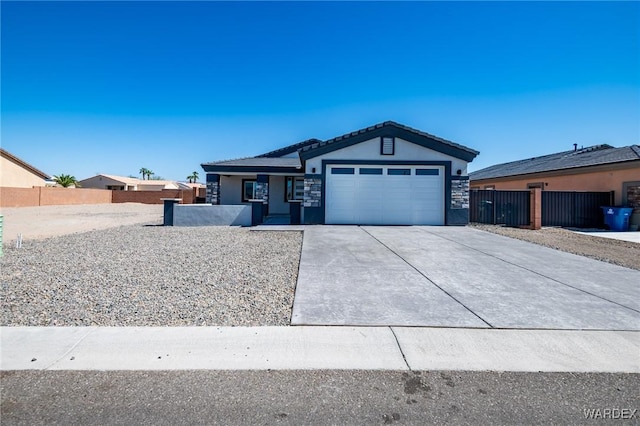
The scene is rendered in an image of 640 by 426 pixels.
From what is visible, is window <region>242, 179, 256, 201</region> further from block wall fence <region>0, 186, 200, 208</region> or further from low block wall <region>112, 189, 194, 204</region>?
low block wall <region>112, 189, 194, 204</region>

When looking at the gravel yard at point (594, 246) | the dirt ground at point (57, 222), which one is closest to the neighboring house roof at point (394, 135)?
the gravel yard at point (594, 246)

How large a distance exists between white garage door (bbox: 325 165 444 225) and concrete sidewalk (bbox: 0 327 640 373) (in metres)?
11.6

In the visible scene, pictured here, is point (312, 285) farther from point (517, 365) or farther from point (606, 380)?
point (606, 380)

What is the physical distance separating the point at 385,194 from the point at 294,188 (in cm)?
729

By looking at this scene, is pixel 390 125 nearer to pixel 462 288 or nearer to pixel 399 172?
pixel 399 172

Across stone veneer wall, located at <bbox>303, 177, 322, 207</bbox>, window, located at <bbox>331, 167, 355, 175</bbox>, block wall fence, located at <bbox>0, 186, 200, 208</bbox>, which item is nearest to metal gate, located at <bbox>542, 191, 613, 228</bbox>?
window, located at <bbox>331, 167, 355, 175</bbox>

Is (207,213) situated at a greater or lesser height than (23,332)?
greater

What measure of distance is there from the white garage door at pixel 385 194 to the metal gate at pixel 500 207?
326 centimetres

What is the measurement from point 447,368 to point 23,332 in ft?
16.5

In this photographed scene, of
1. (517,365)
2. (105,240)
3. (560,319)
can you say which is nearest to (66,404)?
(517,365)

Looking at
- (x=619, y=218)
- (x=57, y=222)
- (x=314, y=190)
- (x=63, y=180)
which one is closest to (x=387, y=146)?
(x=314, y=190)

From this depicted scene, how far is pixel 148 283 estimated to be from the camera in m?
5.93

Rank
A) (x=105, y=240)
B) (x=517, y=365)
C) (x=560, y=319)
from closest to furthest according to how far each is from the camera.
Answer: (x=517, y=365)
(x=560, y=319)
(x=105, y=240)

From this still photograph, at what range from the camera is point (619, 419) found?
2.58 m
